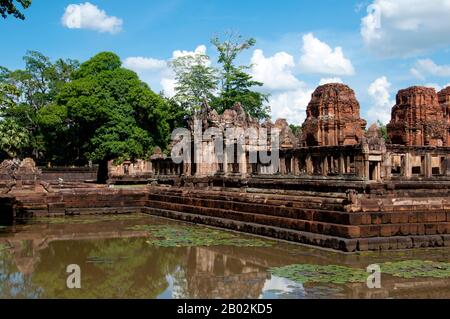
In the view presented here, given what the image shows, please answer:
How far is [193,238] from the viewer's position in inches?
521

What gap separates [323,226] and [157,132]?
24.4m

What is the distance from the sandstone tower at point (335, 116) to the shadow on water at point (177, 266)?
52.6 feet

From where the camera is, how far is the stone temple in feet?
35.8

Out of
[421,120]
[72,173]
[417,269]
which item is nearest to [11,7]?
[417,269]

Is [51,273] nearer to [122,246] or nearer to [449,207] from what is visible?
[122,246]

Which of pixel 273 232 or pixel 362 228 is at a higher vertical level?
pixel 362 228

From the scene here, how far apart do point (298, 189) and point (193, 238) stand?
13.9 ft

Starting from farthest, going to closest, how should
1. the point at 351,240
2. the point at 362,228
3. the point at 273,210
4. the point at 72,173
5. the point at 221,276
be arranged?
1. the point at 72,173
2. the point at 273,210
3. the point at 362,228
4. the point at 351,240
5. the point at 221,276

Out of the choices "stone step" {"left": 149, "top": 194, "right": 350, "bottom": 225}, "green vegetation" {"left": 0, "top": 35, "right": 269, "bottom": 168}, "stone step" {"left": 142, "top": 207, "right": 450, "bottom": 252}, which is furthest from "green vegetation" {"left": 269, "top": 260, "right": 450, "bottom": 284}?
"green vegetation" {"left": 0, "top": 35, "right": 269, "bottom": 168}

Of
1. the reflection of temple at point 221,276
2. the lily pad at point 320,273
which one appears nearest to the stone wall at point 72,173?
the reflection of temple at point 221,276

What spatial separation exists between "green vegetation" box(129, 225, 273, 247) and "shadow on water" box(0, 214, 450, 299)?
3cm

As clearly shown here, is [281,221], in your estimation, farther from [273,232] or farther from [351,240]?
[351,240]

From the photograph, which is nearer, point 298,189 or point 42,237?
point 42,237

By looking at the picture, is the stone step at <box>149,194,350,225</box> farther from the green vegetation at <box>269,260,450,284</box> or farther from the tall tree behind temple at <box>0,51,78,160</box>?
the tall tree behind temple at <box>0,51,78,160</box>
